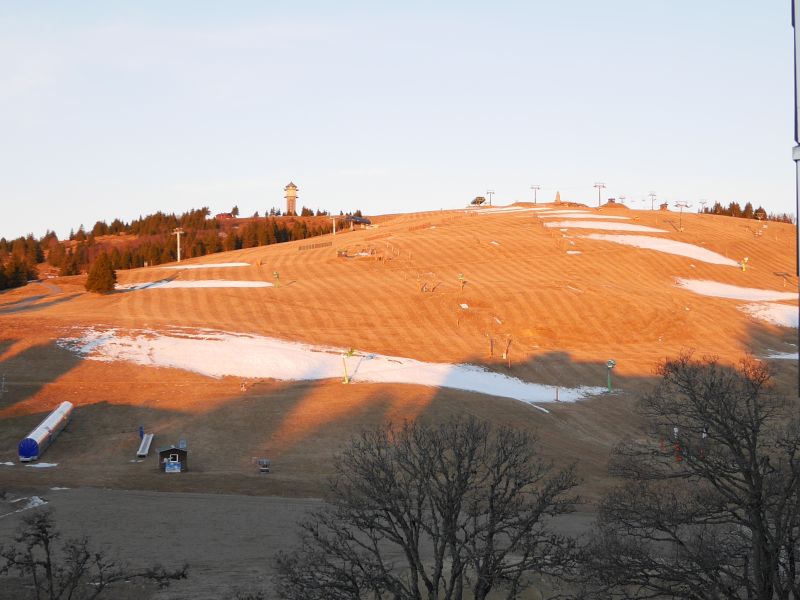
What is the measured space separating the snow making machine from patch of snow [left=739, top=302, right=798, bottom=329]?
5966cm

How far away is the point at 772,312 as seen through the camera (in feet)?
261

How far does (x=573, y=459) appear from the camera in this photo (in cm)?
3931

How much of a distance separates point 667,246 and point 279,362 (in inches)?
2769

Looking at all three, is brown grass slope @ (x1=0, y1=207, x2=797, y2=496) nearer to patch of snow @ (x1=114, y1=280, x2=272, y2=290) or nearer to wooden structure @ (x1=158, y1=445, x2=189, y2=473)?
wooden structure @ (x1=158, y1=445, x2=189, y2=473)

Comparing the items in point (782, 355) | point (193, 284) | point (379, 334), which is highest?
point (193, 284)

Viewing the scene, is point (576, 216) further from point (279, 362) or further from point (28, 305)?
point (279, 362)

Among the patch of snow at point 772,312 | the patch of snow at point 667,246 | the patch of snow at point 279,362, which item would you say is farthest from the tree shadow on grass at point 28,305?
the patch of snow at point 667,246

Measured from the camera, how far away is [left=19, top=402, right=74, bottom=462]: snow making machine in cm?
3650

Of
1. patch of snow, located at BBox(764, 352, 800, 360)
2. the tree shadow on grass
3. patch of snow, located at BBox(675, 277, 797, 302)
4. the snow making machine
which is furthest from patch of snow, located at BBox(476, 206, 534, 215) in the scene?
the snow making machine

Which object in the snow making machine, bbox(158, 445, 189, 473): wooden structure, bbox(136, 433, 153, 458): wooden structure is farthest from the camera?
bbox(136, 433, 153, 458): wooden structure

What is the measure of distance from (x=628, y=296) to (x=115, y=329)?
147ft

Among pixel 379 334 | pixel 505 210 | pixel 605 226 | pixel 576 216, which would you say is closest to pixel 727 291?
pixel 605 226

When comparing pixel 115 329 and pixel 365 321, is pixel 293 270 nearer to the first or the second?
pixel 365 321

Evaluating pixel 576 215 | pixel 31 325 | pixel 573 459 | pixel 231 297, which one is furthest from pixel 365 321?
pixel 576 215
